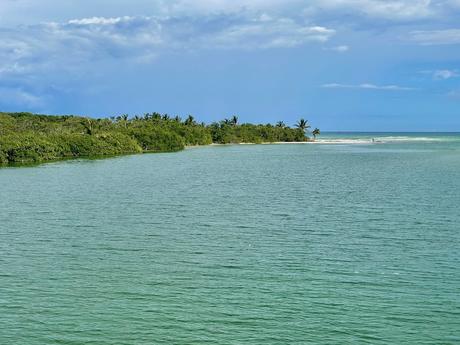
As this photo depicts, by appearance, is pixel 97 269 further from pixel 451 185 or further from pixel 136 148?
pixel 136 148

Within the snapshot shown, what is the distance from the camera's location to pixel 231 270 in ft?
80.5

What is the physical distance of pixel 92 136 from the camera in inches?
5039

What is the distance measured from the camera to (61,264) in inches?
1016

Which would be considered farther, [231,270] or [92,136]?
[92,136]

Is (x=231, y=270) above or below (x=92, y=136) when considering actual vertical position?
below

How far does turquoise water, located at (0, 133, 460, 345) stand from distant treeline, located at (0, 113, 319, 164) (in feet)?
189

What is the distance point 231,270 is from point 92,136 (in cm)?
10813

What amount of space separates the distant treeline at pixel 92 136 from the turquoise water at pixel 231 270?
5766cm

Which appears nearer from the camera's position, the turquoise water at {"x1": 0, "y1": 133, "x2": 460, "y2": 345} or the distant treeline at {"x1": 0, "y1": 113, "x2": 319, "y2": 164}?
the turquoise water at {"x1": 0, "y1": 133, "x2": 460, "y2": 345}

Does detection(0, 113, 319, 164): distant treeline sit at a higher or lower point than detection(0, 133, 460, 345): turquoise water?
higher

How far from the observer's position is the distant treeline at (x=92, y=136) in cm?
10325

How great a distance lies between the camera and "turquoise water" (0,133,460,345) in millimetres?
18156

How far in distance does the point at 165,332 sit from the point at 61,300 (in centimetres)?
493

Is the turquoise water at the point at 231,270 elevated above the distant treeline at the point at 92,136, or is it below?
below
